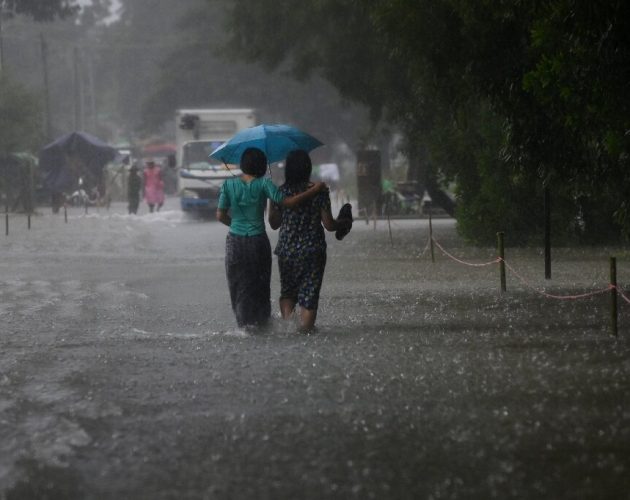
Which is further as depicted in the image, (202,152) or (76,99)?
(76,99)

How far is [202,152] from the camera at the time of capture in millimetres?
44812

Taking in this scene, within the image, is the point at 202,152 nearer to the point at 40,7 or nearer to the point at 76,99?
the point at 40,7

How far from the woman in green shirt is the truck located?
30.3 meters

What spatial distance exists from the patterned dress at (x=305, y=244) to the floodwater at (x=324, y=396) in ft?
1.53

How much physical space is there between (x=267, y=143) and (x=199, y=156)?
31.0 metres

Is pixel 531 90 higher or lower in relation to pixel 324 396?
higher

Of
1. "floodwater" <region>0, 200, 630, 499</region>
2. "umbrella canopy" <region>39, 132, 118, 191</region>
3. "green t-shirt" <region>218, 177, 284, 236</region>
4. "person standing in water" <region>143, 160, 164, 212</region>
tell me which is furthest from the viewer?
"umbrella canopy" <region>39, 132, 118, 191</region>

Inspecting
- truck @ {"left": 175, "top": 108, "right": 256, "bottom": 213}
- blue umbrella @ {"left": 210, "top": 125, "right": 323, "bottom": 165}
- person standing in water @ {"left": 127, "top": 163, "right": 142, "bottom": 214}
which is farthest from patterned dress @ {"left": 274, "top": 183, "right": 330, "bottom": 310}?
person standing in water @ {"left": 127, "top": 163, "right": 142, "bottom": 214}

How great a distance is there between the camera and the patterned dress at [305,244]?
42.0ft

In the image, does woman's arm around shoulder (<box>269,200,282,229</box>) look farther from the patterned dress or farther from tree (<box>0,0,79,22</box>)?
tree (<box>0,0,79,22</box>)

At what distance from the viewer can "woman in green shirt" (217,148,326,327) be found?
510 inches

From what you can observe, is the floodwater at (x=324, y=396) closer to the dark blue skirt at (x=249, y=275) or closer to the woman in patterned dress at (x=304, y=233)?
the dark blue skirt at (x=249, y=275)

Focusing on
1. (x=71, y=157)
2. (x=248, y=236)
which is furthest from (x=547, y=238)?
(x=71, y=157)

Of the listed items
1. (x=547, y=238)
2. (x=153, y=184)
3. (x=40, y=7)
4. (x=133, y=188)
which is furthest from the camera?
(x=40, y=7)
